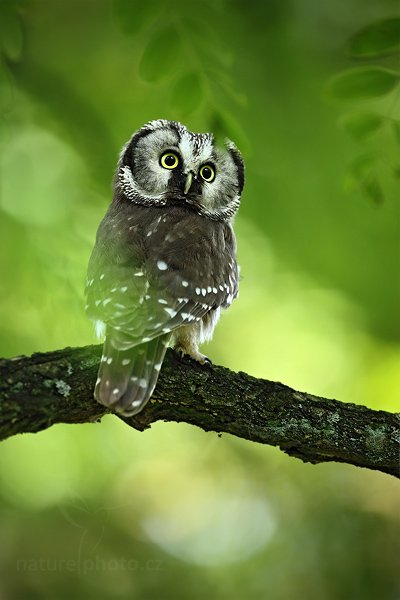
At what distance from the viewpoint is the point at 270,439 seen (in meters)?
2.97

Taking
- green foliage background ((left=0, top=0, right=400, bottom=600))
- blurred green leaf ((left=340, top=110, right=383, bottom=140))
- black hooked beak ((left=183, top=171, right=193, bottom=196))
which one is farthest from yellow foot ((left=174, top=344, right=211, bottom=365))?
blurred green leaf ((left=340, top=110, right=383, bottom=140))

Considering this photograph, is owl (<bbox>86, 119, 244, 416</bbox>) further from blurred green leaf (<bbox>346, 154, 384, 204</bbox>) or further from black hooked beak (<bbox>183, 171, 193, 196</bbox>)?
blurred green leaf (<bbox>346, 154, 384, 204</bbox>)

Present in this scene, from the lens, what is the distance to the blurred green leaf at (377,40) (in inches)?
96.4

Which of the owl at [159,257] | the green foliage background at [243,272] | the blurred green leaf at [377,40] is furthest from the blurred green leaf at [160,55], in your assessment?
the blurred green leaf at [377,40]

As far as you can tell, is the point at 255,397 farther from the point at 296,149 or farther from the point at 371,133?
the point at 296,149

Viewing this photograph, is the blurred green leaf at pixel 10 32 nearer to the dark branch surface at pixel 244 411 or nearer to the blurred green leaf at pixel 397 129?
the dark branch surface at pixel 244 411

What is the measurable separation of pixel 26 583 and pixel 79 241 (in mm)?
3058

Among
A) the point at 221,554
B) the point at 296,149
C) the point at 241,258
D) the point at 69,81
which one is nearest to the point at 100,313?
the point at 69,81

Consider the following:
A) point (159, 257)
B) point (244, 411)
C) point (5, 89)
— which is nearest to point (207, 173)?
point (159, 257)

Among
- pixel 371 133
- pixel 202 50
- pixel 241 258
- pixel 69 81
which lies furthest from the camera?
pixel 241 258

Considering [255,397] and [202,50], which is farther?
[255,397]

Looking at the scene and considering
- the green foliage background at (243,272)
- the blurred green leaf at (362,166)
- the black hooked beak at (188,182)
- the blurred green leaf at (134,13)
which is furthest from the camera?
the black hooked beak at (188,182)

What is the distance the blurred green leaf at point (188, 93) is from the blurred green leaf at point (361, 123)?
2.06 feet

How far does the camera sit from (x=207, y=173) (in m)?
3.89
